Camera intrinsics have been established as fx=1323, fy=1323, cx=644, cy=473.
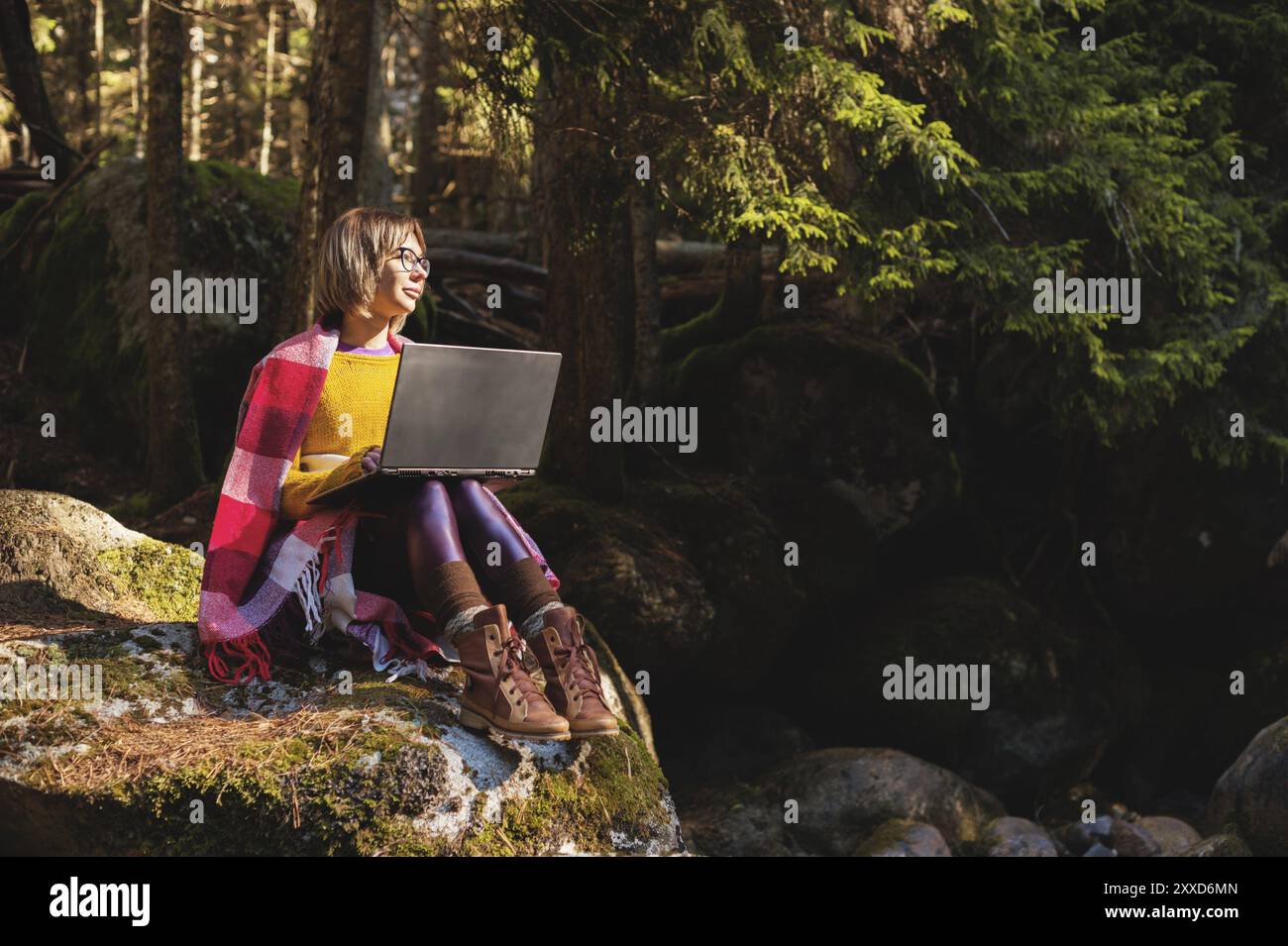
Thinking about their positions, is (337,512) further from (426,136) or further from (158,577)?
(426,136)

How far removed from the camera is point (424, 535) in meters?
4.78

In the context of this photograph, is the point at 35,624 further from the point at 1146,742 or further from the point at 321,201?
the point at 1146,742

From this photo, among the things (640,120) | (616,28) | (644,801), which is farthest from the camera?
(640,120)

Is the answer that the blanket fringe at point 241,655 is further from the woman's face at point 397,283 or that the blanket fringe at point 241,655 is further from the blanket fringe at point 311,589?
the woman's face at point 397,283

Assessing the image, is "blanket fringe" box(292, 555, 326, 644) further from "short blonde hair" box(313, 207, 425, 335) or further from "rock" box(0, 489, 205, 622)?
→ "rock" box(0, 489, 205, 622)

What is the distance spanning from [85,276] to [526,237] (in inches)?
228

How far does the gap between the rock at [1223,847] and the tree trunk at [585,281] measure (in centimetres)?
494

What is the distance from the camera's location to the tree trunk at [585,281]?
9508 millimetres

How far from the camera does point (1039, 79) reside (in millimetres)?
9586

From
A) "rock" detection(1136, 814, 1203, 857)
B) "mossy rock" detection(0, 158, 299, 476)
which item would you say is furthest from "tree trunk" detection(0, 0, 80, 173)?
"rock" detection(1136, 814, 1203, 857)

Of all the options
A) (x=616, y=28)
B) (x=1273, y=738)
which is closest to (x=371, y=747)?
(x=616, y=28)

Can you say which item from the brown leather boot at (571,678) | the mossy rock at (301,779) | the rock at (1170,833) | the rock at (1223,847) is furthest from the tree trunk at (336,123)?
the rock at (1170,833)
